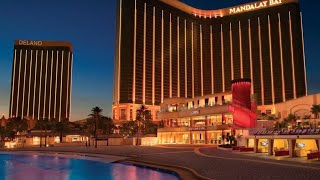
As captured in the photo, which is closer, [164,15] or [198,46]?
[164,15]

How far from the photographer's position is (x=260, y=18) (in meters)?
167

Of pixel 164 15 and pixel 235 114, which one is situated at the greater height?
pixel 164 15

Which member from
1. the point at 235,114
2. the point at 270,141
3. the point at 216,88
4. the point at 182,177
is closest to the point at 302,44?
the point at 216,88

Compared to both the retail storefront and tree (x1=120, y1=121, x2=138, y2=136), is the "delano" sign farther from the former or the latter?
the retail storefront

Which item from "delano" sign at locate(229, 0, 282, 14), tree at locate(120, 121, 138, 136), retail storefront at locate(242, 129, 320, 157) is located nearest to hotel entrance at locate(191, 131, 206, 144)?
retail storefront at locate(242, 129, 320, 157)

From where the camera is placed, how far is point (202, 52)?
188m

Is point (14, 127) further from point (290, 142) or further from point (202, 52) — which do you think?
point (202, 52)

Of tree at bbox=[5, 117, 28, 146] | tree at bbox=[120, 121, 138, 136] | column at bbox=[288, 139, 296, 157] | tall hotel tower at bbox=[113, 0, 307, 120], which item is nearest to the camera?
column at bbox=[288, 139, 296, 157]

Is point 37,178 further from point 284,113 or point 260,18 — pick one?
point 260,18

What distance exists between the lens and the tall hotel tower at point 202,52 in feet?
503

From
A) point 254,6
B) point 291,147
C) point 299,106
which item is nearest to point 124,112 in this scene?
point 299,106

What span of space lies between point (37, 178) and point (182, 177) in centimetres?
1303

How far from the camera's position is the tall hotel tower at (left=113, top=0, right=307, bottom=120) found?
15344cm

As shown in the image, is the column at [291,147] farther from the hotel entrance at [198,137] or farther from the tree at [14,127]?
the tree at [14,127]
